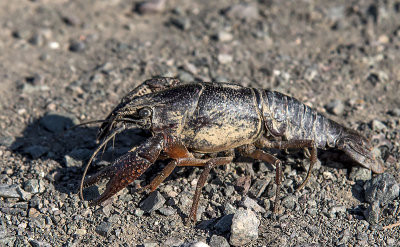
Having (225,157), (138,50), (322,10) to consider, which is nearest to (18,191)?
(225,157)

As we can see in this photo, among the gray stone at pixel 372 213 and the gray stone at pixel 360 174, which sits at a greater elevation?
the gray stone at pixel 360 174

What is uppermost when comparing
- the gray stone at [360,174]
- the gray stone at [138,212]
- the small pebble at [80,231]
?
the gray stone at [360,174]

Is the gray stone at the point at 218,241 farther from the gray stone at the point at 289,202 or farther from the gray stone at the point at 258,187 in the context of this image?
the gray stone at the point at 289,202

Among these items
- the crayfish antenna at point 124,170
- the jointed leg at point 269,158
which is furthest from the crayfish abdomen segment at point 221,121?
the crayfish antenna at point 124,170

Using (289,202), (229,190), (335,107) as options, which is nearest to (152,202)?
(229,190)

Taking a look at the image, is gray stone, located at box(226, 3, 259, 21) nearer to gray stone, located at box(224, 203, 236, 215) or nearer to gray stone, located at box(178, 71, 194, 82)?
gray stone, located at box(178, 71, 194, 82)

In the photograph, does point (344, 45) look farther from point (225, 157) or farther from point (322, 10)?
point (225, 157)

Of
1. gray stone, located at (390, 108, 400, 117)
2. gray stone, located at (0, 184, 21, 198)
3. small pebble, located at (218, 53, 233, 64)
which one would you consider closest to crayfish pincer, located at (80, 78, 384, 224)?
gray stone, located at (0, 184, 21, 198)

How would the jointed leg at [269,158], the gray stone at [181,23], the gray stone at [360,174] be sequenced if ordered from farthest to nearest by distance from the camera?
the gray stone at [181,23], the gray stone at [360,174], the jointed leg at [269,158]
